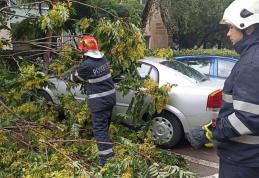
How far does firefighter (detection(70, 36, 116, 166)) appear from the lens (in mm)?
5316

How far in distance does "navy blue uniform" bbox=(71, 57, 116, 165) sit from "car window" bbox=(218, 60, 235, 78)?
4.91 m

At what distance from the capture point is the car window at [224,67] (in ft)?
31.9

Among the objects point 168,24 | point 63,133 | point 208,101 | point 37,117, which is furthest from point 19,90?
point 168,24

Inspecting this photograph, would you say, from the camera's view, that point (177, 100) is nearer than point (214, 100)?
No

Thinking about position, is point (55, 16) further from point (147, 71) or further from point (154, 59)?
point (154, 59)

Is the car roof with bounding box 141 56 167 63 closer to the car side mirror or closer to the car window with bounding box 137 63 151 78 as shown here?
the car window with bounding box 137 63 151 78

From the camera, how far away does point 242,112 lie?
265 cm

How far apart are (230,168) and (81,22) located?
3.67 meters

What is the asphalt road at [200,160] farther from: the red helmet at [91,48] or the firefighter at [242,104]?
the firefighter at [242,104]

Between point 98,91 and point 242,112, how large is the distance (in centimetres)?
294

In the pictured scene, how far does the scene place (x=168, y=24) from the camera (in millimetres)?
21969

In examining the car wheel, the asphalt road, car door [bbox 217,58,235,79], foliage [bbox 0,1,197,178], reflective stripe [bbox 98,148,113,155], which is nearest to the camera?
foliage [bbox 0,1,197,178]

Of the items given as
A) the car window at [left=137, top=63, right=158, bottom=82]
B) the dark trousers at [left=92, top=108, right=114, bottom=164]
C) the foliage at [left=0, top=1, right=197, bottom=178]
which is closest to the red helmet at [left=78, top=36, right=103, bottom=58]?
the foliage at [left=0, top=1, right=197, bottom=178]

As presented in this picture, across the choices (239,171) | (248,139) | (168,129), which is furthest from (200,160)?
(248,139)
